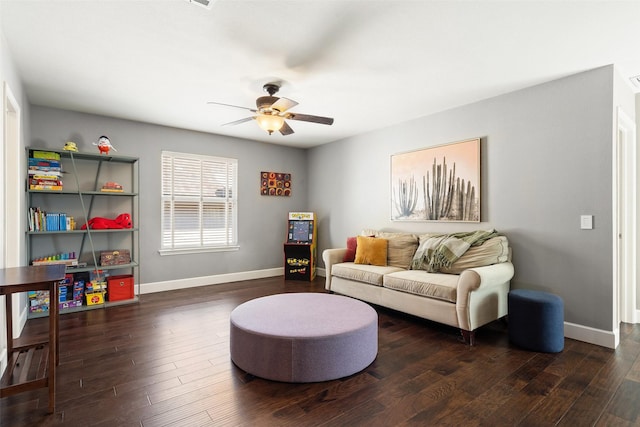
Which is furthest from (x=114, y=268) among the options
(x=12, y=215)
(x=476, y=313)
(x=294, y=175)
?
(x=476, y=313)

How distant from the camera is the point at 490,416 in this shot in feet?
6.30

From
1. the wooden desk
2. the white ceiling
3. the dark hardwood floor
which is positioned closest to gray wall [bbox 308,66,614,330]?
the white ceiling

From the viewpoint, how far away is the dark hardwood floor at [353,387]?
75.1 inches

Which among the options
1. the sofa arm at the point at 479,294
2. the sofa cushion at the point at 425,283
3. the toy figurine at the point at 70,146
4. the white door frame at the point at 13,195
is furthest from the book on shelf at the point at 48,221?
the sofa arm at the point at 479,294

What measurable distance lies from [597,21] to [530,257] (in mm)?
2194

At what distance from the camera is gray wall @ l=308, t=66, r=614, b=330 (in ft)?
9.79

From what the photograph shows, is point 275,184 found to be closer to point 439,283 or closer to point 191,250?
point 191,250

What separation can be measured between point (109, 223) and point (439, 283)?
435 cm

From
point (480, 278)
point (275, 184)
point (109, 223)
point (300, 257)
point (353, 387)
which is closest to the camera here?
point (353, 387)

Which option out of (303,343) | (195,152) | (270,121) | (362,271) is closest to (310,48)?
(270,121)

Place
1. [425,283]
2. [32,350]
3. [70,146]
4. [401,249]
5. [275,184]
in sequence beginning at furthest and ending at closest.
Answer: [275,184] → [401,249] → [70,146] → [425,283] → [32,350]

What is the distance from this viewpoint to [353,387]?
7.36 ft

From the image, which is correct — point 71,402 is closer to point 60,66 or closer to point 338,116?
point 60,66

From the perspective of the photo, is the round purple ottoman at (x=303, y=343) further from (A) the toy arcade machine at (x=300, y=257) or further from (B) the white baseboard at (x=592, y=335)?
(A) the toy arcade machine at (x=300, y=257)
